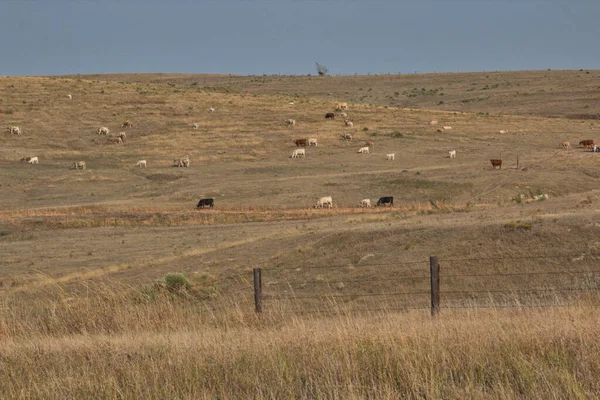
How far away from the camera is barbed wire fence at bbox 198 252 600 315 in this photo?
20.7 meters

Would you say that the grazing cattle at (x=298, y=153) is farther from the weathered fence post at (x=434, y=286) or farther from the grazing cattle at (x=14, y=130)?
the weathered fence post at (x=434, y=286)

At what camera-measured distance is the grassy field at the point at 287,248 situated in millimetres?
9344

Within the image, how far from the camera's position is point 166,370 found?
958 centimetres

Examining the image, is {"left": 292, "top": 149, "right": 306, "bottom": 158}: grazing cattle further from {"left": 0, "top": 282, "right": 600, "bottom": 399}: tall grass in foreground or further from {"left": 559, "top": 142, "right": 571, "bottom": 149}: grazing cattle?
{"left": 0, "top": 282, "right": 600, "bottom": 399}: tall grass in foreground

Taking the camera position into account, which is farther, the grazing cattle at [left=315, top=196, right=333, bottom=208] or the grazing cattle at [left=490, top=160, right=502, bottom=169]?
the grazing cattle at [left=490, top=160, right=502, bottom=169]

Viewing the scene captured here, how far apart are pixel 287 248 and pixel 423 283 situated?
31.5 ft

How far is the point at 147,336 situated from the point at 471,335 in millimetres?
4911

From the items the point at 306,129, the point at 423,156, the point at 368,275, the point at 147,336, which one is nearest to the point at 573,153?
the point at 423,156

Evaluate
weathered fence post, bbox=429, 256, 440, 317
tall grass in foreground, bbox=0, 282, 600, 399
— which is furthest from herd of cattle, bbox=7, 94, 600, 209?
tall grass in foreground, bbox=0, 282, 600, 399

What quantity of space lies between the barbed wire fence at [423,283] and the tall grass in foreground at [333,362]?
8299 millimetres

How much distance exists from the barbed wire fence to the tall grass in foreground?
27.2 ft

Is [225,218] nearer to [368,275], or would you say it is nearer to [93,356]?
[368,275]

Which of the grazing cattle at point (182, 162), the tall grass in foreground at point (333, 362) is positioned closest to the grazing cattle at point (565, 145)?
the grazing cattle at point (182, 162)

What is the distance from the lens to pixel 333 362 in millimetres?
9375
